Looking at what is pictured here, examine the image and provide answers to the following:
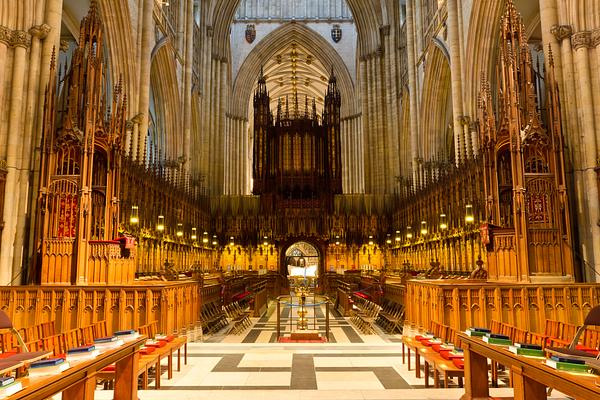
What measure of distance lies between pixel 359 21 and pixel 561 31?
21.6m

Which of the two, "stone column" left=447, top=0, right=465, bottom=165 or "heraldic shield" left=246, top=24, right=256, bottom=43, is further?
"heraldic shield" left=246, top=24, right=256, bottom=43

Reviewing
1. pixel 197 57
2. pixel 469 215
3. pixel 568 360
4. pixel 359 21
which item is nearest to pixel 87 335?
pixel 568 360

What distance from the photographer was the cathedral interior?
545 centimetres

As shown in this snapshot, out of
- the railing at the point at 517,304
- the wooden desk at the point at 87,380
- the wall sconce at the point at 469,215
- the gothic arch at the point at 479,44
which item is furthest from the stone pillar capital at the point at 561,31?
the wooden desk at the point at 87,380

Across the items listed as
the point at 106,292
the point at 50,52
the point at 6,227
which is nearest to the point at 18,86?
the point at 50,52

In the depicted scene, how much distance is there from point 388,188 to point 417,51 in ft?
26.9

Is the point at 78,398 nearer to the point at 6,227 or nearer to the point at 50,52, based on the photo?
the point at 6,227

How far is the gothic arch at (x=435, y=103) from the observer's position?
68.9ft

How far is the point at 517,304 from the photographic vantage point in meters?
7.65

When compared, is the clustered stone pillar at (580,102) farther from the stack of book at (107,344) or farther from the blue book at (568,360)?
the stack of book at (107,344)

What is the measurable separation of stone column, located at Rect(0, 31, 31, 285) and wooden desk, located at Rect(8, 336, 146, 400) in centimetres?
608

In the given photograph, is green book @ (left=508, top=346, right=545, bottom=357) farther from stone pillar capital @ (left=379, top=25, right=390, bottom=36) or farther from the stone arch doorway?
stone pillar capital @ (left=379, top=25, right=390, bottom=36)

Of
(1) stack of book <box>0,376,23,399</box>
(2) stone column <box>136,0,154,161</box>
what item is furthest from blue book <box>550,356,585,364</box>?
(2) stone column <box>136,0,154,161</box>

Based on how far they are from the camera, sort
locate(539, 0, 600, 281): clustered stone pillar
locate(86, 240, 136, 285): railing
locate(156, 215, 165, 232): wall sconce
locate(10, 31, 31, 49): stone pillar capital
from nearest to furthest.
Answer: locate(539, 0, 600, 281): clustered stone pillar
locate(86, 240, 136, 285): railing
locate(10, 31, 31, 49): stone pillar capital
locate(156, 215, 165, 232): wall sconce
